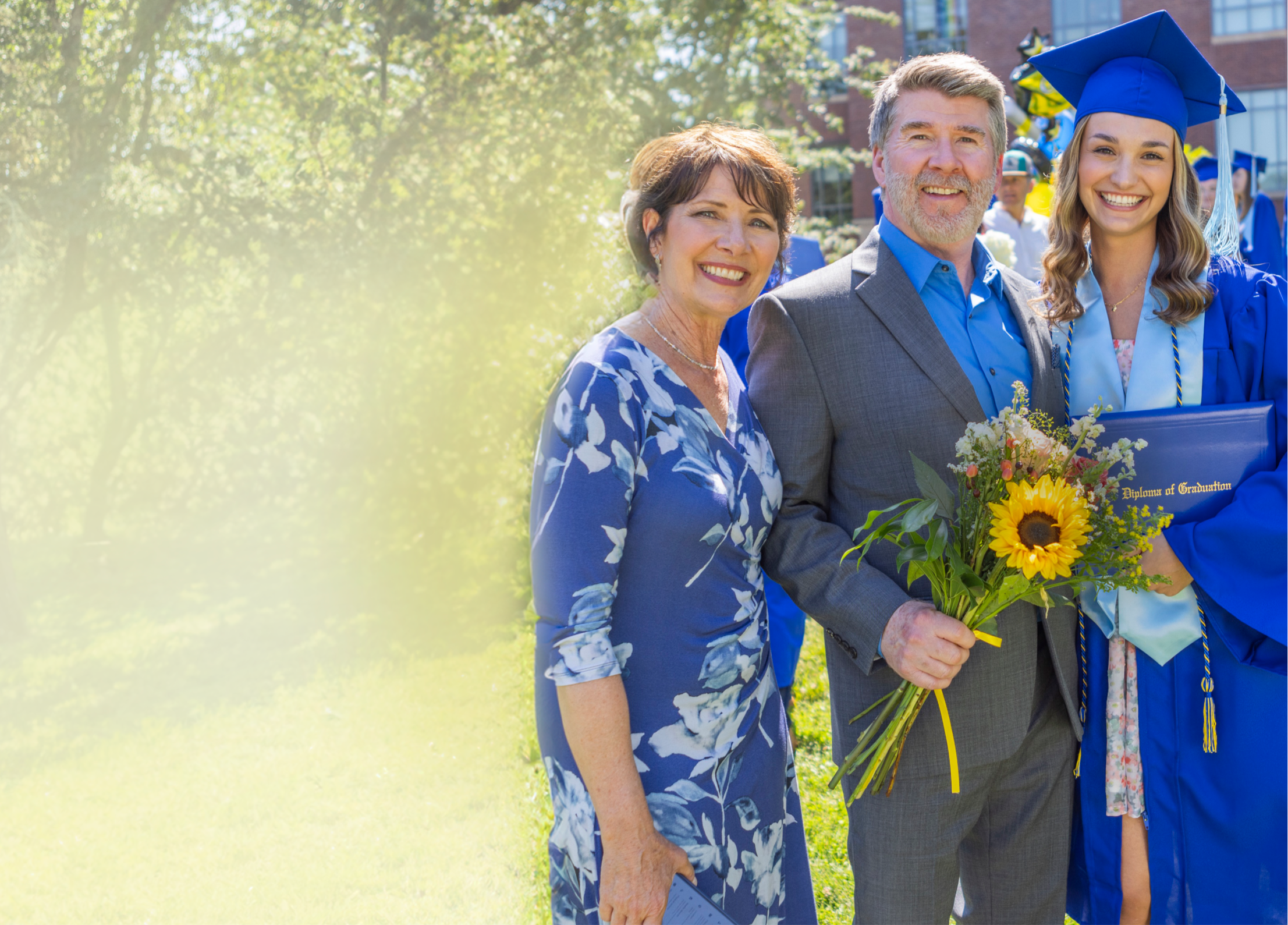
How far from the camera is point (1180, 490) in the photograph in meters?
2.07

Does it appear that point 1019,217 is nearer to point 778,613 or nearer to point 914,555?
point 778,613

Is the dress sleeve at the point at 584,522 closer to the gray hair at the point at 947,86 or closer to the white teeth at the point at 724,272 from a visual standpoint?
the white teeth at the point at 724,272

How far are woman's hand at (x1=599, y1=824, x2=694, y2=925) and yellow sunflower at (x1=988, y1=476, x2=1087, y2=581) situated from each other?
813mm

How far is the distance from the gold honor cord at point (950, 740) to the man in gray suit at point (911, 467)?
3 cm

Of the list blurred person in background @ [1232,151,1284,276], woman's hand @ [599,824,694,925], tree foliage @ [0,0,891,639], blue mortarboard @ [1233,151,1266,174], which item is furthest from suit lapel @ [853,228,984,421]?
blurred person in background @ [1232,151,1284,276]

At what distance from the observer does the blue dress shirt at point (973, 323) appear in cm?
213

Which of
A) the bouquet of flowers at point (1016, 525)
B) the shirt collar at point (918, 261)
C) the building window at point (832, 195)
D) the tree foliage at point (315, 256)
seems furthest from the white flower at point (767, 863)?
the building window at point (832, 195)

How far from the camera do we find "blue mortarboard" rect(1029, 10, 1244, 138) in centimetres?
225

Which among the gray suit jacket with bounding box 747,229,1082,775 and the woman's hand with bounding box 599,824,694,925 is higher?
the gray suit jacket with bounding box 747,229,1082,775

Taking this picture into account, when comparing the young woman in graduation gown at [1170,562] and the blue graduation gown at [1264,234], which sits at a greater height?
the blue graduation gown at [1264,234]

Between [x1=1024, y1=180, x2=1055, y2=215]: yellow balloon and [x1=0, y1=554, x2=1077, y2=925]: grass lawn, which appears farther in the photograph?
[x1=1024, y1=180, x2=1055, y2=215]: yellow balloon

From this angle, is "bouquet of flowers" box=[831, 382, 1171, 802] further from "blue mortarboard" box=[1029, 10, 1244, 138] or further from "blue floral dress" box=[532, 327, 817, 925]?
"blue mortarboard" box=[1029, 10, 1244, 138]

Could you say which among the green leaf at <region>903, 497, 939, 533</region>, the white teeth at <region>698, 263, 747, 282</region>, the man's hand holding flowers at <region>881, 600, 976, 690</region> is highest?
the white teeth at <region>698, 263, 747, 282</region>

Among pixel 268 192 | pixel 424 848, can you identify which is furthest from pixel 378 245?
pixel 424 848
